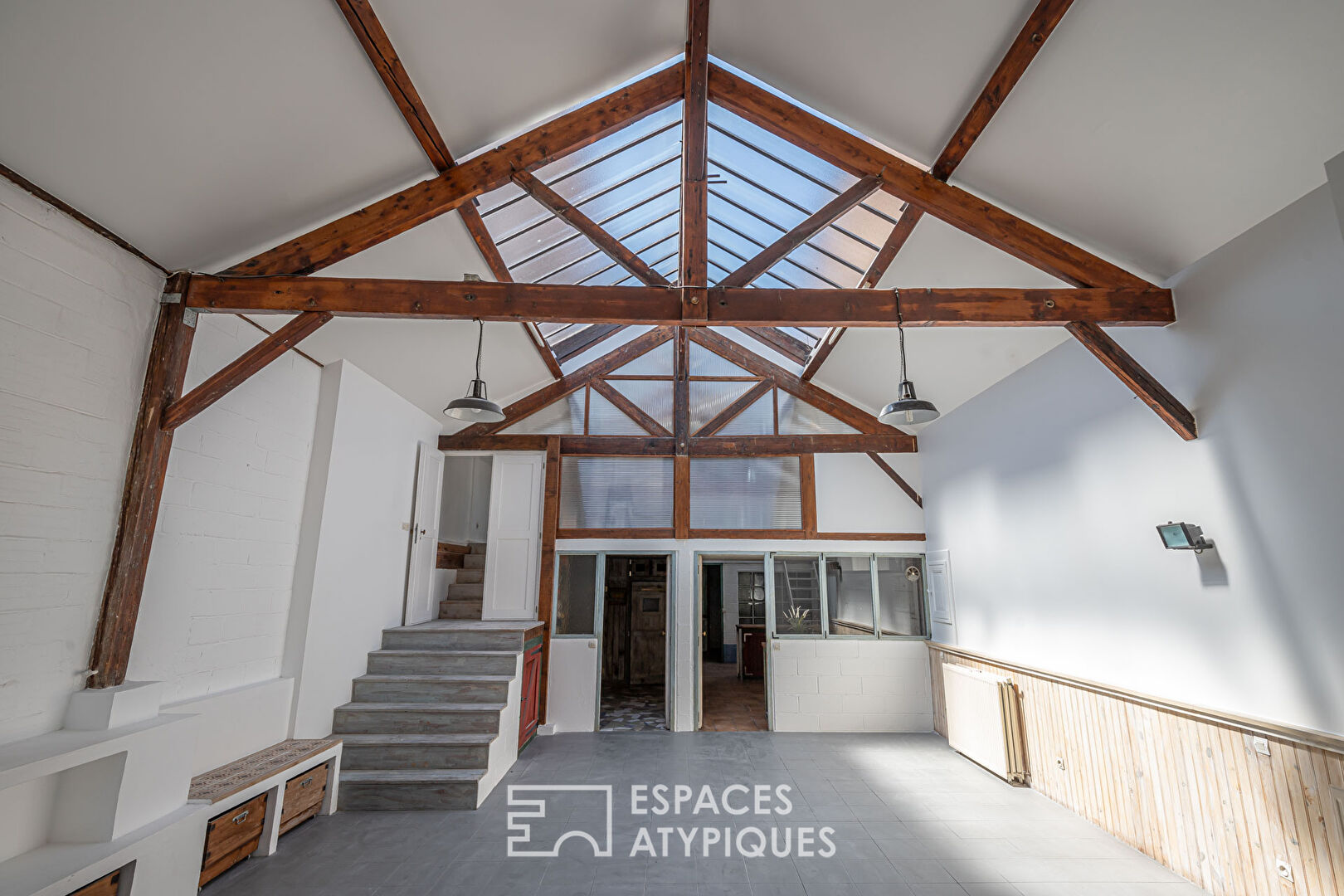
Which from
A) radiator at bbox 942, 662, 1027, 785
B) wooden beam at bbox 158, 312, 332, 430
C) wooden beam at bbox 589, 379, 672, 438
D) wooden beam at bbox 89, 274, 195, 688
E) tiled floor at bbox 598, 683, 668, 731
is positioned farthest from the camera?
wooden beam at bbox 589, 379, 672, 438

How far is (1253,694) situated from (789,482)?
480cm

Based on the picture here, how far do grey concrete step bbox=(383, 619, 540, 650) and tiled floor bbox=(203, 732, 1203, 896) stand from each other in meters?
1.13

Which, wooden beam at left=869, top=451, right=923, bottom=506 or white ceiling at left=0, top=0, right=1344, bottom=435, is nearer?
white ceiling at left=0, top=0, right=1344, bottom=435

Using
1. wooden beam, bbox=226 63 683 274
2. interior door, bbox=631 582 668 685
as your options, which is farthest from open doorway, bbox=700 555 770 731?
wooden beam, bbox=226 63 683 274

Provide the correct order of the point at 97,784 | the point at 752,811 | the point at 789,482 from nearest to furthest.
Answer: the point at 97,784 → the point at 752,811 → the point at 789,482

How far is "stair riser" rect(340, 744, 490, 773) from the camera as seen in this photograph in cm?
465

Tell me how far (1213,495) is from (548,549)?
6.04 m

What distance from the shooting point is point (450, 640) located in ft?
19.2

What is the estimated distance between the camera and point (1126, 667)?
4.02 m

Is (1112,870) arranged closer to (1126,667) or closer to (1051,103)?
(1126,667)

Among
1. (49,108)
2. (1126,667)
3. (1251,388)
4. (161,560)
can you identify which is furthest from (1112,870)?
(49,108)

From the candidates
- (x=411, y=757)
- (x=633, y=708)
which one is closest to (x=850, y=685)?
(x=633, y=708)

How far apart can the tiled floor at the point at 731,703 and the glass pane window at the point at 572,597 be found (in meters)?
1.62

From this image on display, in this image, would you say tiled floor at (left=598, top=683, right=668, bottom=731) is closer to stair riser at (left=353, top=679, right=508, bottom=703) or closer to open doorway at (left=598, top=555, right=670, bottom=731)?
open doorway at (left=598, top=555, right=670, bottom=731)
